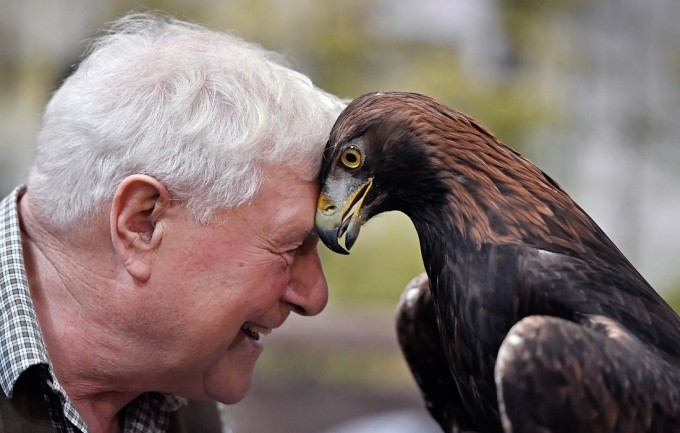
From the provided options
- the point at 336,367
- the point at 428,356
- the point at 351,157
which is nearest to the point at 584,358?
the point at 351,157

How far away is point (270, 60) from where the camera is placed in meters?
1.92

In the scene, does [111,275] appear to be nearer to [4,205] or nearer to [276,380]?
[4,205]

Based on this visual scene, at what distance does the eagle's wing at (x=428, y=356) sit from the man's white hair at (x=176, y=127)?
45 centimetres

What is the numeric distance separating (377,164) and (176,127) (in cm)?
36

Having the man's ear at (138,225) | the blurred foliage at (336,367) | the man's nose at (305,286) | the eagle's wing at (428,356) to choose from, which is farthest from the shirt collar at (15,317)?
the blurred foliage at (336,367)

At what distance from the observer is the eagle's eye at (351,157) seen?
1.65 metres

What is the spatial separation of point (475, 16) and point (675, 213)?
6.67ft

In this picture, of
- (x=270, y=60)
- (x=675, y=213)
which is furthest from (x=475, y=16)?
(x=270, y=60)

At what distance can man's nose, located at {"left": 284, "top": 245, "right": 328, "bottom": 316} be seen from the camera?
183cm

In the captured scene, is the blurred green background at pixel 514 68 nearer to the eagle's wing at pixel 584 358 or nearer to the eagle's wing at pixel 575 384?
the eagle's wing at pixel 584 358

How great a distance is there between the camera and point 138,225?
5.59ft

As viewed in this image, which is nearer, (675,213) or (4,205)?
(4,205)

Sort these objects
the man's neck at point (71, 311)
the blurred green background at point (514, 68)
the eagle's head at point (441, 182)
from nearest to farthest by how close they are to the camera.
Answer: the eagle's head at point (441, 182) < the man's neck at point (71, 311) < the blurred green background at point (514, 68)

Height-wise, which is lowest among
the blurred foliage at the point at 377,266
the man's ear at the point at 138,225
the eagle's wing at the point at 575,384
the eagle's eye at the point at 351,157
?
the blurred foliage at the point at 377,266
